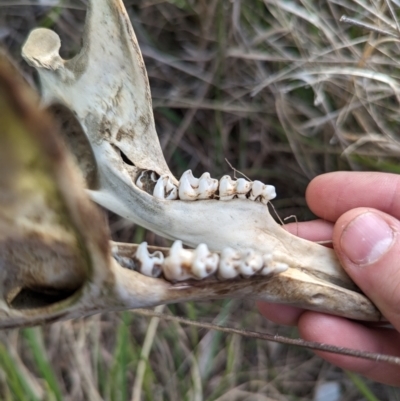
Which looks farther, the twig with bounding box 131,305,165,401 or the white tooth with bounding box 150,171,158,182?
the twig with bounding box 131,305,165,401

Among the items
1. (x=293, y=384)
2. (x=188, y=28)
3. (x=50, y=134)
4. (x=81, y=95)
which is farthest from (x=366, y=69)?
(x=50, y=134)

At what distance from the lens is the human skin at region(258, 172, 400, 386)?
3.13 ft

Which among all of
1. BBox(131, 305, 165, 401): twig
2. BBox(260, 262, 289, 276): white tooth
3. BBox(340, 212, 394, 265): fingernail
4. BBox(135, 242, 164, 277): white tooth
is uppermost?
BBox(135, 242, 164, 277): white tooth

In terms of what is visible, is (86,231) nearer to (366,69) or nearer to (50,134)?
(50,134)

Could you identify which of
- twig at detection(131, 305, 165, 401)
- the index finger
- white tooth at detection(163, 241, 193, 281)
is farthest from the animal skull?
twig at detection(131, 305, 165, 401)

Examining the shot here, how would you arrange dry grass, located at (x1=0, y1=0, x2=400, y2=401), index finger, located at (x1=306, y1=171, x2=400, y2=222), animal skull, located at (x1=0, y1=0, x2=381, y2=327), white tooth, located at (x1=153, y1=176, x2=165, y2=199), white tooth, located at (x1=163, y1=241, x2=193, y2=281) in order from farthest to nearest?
dry grass, located at (x1=0, y1=0, x2=400, y2=401) → index finger, located at (x1=306, y1=171, x2=400, y2=222) → white tooth, located at (x1=153, y1=176, x2=165, y2=199) → white tooth, located at (x1=163, y1=241, x2=193, y2=281) → animal skull, located at (x1=0, y1=0, x2=381, y2=327)

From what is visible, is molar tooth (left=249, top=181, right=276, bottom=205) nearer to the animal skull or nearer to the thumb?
the animal skull

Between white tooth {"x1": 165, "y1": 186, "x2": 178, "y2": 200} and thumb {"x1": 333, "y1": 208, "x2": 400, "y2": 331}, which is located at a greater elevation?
white tooth {"x1": 165, "y1": 186, "x2": 178, "y2": 200}

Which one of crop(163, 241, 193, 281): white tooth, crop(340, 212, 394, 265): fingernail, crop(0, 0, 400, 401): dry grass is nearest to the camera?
crop(163, 241, 193, 281): white tooth

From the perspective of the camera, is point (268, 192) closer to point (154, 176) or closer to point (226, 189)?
point (226, 189)

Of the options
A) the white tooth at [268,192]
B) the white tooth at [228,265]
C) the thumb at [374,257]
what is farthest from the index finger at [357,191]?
the white tooth at [228,265]

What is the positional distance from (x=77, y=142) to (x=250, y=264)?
0.41m

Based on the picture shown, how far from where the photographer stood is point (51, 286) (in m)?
0.65

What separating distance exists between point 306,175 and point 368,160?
8.2 inches
